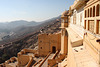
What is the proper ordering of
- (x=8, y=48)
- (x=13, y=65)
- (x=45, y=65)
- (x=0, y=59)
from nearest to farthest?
1. (x=45, y=65)
2. (x=13, y=65)
3. (x=0, y=59)
4. (x=8, y=48)

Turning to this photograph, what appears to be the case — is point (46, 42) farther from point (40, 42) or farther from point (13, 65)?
point (13, 65)

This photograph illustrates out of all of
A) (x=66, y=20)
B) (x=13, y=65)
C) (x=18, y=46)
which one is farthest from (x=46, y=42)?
(x=18, y=46)

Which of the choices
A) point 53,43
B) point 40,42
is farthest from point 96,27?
point 40,42

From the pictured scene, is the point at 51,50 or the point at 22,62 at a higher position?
the point at 51,50

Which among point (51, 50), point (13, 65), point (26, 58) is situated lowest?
point (13, 65)

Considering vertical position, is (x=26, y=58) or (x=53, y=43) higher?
(x=53, y=43)

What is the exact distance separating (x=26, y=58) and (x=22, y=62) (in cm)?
130

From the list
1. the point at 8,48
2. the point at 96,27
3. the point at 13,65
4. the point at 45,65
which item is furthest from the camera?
the point at 8,48

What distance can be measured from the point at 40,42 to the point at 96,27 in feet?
50.6

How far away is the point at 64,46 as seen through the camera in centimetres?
1361

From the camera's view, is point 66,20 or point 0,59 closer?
point 66,20

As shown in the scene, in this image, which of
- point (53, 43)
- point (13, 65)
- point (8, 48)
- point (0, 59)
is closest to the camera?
point (53, 43)

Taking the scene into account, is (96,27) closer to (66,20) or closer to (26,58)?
(66,20)

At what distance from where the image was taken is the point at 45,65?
12.9 metres
